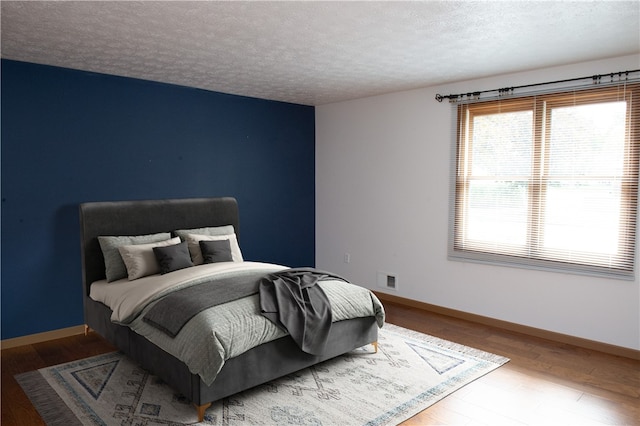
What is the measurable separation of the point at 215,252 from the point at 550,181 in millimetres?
3257

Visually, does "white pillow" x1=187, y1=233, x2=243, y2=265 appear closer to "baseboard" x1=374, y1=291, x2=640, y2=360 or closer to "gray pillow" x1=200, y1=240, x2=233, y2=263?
"gray pillow" x1=200, y1=240, x2=233, y2=263

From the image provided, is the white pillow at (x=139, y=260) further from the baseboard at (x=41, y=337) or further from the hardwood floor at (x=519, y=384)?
the baseboard at (x=41, y=337)

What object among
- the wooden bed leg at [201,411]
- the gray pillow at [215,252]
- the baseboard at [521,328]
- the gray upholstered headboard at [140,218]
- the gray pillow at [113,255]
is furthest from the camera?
the gray pillow at [215,252]

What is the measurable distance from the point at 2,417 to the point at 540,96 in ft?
16.1

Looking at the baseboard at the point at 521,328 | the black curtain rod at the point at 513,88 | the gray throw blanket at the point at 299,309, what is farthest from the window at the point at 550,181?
the gray throw blanket at the point at 299,309

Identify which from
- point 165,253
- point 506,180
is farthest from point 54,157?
point 506,180

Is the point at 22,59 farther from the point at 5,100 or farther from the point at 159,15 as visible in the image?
the point at 159,15

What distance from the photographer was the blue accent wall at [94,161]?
402cm

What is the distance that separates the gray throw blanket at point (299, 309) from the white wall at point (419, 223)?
206 cm

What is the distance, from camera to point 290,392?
3.23 m

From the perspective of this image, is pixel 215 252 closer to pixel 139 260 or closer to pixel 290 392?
pixel 139 260

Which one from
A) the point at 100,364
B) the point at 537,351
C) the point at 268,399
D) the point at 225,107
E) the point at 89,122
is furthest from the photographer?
the point at 225,107

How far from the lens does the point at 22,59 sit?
3.92m

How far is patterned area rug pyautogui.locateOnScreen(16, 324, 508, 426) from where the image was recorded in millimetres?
2896
